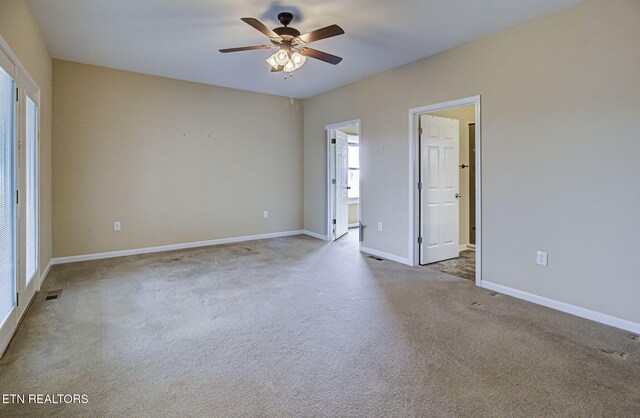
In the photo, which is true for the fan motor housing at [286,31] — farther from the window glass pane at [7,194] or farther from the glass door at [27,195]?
the glass door at [27,195]

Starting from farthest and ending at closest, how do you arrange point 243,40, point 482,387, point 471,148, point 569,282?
point 471,148 < point 243,40 < point 569,282 < point 482,387

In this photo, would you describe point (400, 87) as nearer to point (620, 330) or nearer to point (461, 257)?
point (461, 257)

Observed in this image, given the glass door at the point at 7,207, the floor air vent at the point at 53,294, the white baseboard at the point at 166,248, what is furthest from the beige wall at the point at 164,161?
the glass door at the point at 7,207

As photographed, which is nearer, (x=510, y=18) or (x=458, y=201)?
(x=510, y=18)

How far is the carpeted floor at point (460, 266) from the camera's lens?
4.05m

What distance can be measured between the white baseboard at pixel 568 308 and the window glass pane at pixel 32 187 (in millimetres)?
4496

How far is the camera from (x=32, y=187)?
3391 millimetres

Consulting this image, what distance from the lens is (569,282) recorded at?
2.94m

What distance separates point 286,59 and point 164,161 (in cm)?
293

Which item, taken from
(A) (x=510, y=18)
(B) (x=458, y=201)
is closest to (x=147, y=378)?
(A) (x=510, y=18)

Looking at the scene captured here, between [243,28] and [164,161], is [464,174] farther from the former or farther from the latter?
[164,161]

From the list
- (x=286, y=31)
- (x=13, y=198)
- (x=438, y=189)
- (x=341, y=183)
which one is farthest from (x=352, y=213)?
(x=13, y=198)

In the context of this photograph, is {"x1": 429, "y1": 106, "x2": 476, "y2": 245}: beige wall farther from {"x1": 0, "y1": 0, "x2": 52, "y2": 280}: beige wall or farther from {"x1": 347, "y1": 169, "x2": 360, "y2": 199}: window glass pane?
{"x1": 0, "y1": 0, "x2": 52, "y2": 280}: beige wall

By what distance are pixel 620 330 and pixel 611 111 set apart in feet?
5.57
